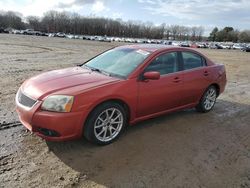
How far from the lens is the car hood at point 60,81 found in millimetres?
4008

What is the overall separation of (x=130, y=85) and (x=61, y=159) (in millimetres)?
1576

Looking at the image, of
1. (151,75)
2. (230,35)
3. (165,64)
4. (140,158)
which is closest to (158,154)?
(140,158)

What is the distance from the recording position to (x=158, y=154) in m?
4.12

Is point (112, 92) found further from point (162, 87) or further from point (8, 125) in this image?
point (8, 125)

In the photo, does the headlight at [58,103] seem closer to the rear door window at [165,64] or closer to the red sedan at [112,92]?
the red sedan at [112,92]

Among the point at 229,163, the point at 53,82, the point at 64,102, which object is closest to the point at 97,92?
the point at 64,102

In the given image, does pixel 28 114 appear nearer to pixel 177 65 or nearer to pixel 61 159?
pixel 61 159

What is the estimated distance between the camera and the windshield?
471 cm

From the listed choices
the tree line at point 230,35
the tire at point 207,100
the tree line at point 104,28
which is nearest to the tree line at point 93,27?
the tree line at point 104,28

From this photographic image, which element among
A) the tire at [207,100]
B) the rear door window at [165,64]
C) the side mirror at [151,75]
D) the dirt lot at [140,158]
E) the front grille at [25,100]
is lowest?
the dirt lot at [140,158]

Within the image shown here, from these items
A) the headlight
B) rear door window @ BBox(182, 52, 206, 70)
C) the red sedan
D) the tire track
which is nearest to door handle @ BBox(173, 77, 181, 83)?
the red sedan

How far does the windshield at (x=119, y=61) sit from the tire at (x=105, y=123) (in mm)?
643

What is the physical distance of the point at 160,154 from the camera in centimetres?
412

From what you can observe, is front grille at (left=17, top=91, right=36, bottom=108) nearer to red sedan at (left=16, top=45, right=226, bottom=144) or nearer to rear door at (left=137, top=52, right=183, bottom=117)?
red sedan at (left=16, top=45, right=226, bottom=144)
